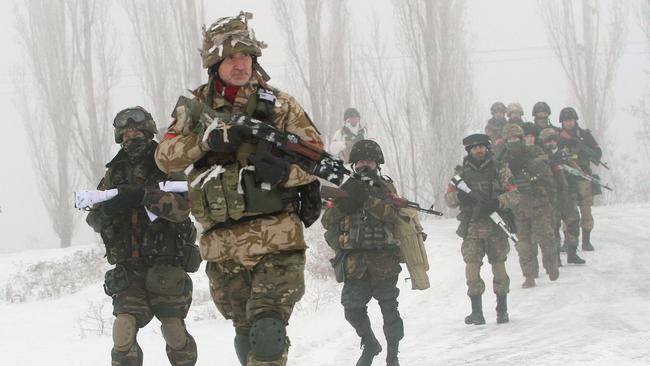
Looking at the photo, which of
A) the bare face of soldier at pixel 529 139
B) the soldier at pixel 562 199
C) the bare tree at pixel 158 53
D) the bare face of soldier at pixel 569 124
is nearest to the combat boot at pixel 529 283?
the soldier at pixel 562 199

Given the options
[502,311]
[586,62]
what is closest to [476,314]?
[502,311]

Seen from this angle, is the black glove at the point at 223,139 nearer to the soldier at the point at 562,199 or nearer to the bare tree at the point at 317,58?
the soldier at the point at 562,199

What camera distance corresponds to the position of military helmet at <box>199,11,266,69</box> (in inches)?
140

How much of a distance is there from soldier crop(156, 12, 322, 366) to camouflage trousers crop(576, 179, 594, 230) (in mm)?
8004

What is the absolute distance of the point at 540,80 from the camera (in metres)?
66.4

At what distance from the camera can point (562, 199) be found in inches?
402

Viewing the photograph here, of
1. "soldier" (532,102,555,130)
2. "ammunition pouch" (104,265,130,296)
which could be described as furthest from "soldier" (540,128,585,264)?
"ammunition pouch" (104,265,130,296)

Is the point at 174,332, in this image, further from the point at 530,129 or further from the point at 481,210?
the point at 530,129

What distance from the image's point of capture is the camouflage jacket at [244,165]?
3402mm

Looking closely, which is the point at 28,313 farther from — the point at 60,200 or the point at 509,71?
the point at 509,71

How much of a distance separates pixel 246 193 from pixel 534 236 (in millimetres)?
6593

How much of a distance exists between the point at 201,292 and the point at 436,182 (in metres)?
7.60

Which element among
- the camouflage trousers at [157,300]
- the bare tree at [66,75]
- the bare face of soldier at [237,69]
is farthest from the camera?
the bare tree at [66,75]

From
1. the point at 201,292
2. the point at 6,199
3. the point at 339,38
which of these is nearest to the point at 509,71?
the point at 6,199
